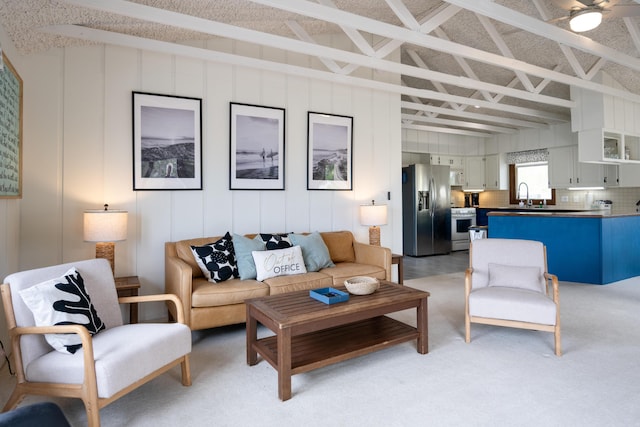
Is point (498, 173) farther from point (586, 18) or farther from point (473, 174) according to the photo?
point (586, 18)

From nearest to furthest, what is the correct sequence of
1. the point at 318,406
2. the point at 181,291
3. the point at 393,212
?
the point at 318,406, the point at 181,291, the point at 393,212

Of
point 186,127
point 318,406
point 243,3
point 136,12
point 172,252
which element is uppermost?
point 243,3

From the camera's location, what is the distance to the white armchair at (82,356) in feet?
5.90

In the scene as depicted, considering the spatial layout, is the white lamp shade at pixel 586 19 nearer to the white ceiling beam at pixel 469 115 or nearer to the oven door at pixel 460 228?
the white ceiling beam at pixel 469 115

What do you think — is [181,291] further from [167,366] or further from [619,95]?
[619,95]

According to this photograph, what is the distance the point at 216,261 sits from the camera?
11.2ft

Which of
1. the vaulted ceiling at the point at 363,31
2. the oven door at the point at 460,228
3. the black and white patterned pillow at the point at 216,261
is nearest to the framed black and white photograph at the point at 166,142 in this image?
the vaulted ceiling at the point at 363,31

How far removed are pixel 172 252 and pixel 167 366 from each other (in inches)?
63.3

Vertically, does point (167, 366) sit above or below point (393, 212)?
below

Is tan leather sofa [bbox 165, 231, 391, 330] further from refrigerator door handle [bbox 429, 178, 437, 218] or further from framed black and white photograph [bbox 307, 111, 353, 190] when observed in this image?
refrigerator door handle [bbox 429, 178, 437, 218]

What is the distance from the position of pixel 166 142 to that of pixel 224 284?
5.26ft

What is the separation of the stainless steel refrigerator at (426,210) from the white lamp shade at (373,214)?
3408 mm

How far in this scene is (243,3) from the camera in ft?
10.9

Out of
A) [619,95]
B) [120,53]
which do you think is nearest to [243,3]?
[120,53]
